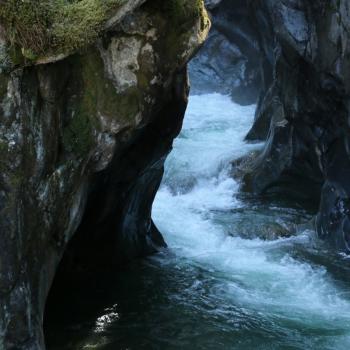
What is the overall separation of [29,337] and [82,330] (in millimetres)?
2435

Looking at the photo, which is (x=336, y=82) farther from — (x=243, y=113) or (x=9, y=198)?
(x=243, y=113)

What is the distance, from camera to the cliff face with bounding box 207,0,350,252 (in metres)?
12.2

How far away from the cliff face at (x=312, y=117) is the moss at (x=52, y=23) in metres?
5.77

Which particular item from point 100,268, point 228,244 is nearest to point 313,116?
point 228,244

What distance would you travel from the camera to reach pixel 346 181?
1306cm

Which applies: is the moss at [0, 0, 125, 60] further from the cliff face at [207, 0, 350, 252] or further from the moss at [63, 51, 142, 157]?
the cliff face at [207, 0, 350, 252]

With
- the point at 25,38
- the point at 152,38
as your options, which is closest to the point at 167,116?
the point at 152,38

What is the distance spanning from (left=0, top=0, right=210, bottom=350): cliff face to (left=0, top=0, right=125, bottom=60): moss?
65mm

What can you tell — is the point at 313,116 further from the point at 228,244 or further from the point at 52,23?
the point at 52,23

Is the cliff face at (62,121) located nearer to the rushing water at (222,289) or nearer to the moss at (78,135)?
the moss at (78,135)

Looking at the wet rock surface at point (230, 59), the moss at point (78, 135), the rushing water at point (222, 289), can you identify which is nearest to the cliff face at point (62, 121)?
the moss at point (78, 135)

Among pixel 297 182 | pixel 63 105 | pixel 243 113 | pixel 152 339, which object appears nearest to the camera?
pixel 63 105

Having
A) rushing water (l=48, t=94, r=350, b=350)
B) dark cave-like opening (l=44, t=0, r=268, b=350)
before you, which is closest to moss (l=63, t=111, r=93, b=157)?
dark cave-like opening (l=44, t=0, r=268, b=350)

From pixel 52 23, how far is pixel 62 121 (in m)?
1.14
